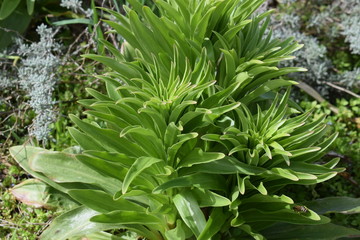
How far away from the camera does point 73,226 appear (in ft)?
7.80

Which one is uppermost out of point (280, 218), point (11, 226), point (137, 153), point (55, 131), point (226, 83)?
point (226, 83)

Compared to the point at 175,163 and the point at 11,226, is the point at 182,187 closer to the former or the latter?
the point at 175,163

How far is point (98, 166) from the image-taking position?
218 centimetres

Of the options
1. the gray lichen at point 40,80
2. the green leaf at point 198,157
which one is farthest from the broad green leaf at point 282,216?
the gray lichen at point 40,80

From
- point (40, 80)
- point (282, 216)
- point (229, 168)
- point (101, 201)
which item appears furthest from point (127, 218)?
point (40, 80)

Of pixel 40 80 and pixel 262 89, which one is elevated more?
pixel 262 89

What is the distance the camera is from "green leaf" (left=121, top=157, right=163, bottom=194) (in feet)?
6.32

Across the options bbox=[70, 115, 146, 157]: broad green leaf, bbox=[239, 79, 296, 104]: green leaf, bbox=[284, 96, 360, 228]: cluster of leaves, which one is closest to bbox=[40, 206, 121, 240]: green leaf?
bbox=[70, 115, 146, 157]: broad green leaf

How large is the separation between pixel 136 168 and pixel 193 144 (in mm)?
294

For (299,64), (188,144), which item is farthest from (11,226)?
(299,64)

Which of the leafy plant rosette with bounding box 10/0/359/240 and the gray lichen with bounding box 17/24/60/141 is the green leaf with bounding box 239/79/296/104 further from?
the gray lichen with bounding box 17/24/60/141

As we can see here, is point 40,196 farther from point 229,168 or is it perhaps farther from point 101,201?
point 229,168

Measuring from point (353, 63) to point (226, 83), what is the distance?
2203 millimetres

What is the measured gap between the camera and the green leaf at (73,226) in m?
2.34
